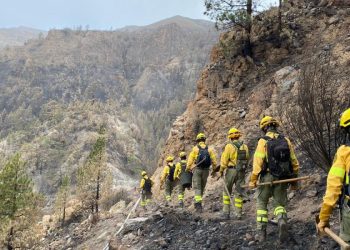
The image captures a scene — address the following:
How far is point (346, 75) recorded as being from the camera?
45.3 feet

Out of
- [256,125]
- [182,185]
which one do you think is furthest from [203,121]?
[182,185]

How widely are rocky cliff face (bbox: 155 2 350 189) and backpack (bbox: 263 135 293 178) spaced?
870cm

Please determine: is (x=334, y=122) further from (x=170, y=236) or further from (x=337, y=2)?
(x=337, y=2)

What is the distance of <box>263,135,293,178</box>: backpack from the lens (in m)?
7.11

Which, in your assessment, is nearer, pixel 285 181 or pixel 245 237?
pixel 285 181

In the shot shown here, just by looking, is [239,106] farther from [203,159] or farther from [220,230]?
[220,230]

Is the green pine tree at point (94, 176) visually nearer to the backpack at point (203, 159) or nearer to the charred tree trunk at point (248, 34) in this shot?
the charred tree trunk at point (248, 34)

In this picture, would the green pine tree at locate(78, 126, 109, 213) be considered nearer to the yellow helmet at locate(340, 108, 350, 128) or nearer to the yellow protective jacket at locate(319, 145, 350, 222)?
the yellow protective jacket at locate(319, 145, 350, 222)

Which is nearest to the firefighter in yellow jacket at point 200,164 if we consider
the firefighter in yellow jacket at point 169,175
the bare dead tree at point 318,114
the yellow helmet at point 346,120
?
the bare dead tree at point 318,114

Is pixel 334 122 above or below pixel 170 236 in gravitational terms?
above

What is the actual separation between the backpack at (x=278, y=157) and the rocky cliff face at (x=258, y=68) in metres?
8.70

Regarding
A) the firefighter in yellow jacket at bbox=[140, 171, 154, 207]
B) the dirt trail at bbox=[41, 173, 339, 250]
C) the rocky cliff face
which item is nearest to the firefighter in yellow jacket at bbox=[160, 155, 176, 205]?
the firefighter in yellow jacket at bbox=[140, 171, 154, 207]

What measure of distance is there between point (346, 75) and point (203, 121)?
8424 millimetres

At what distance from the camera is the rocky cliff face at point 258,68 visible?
17281 mm
